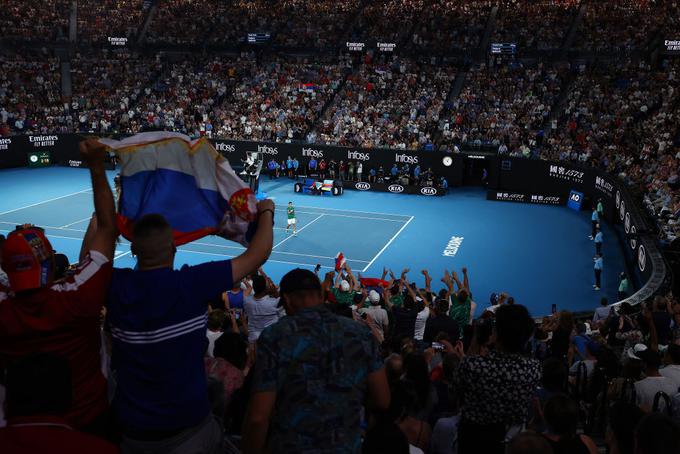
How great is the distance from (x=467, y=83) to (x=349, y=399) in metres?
40.5

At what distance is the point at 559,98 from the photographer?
3928cm

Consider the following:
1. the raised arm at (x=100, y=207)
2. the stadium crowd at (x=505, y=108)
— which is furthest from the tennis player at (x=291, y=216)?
the raised arm at (x=100, y=207)

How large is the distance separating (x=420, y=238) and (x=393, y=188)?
10042 millimetres

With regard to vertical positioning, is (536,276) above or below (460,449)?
below

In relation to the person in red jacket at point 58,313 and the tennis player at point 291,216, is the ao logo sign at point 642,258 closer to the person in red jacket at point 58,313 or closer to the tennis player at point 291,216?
the tennis player at point 291,216

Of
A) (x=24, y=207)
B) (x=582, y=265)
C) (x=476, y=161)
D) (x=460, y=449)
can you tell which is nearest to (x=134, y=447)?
(x=460, y=449)

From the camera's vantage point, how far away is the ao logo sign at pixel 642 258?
64.8 feet

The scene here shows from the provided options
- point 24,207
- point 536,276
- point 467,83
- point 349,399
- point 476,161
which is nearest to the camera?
point 349,399

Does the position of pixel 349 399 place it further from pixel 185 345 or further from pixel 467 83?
pixel 467 83

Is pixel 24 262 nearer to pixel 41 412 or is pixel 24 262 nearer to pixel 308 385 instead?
pixel 41 412

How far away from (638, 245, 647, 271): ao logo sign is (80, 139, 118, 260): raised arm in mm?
18834

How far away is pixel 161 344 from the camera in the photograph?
3670 millimetres

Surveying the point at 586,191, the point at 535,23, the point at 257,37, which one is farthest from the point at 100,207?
the point at 257,37

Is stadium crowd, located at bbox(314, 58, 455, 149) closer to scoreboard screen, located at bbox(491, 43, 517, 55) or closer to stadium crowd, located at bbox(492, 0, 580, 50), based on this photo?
scoreboard screen, located at bbox(491, 43, 517, 55)
